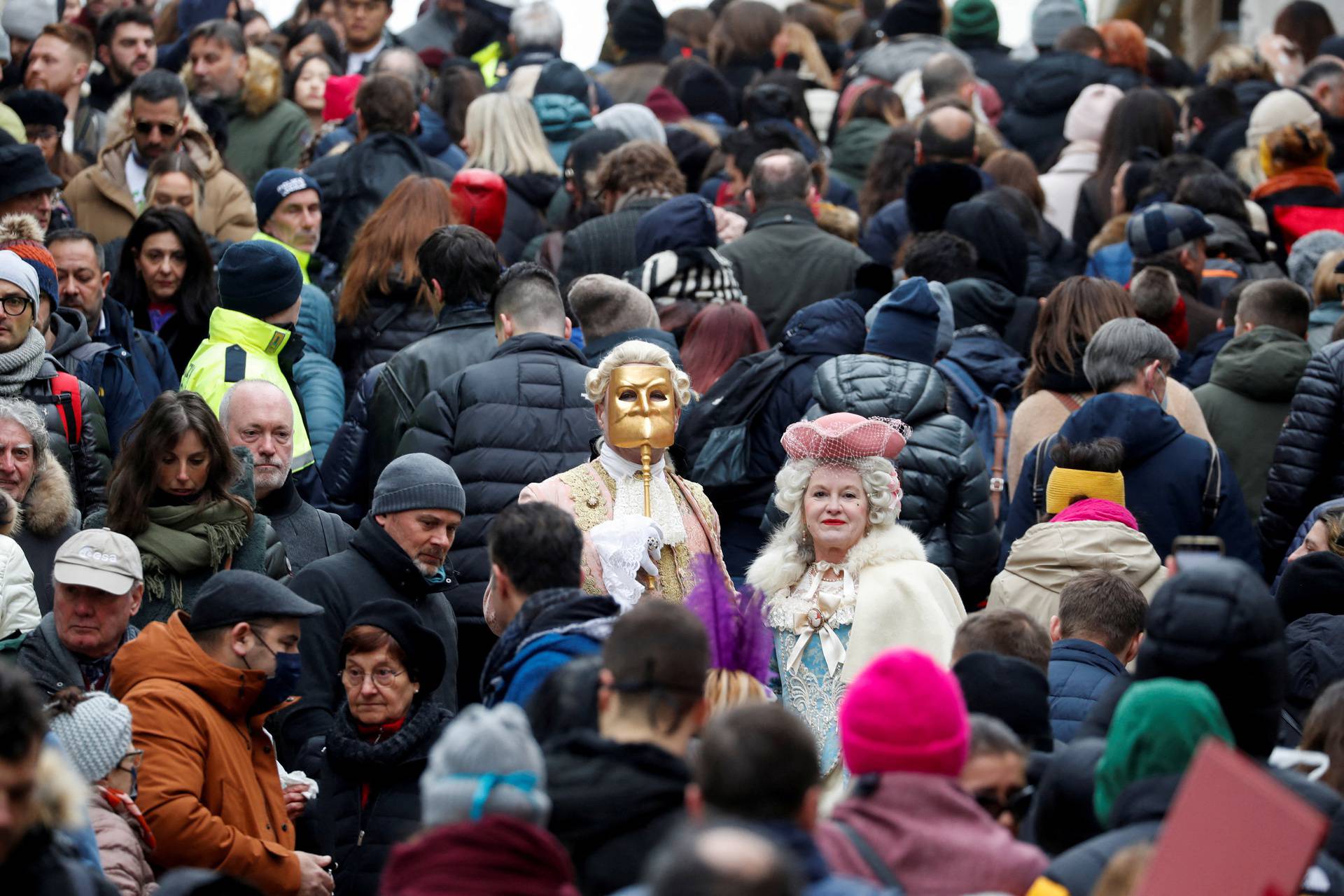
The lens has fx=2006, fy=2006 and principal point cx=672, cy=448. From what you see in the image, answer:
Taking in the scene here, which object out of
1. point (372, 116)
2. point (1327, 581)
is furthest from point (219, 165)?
point (1327, 581)

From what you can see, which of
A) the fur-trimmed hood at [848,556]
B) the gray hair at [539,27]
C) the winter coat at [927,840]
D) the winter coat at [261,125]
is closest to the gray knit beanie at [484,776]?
the winter coat at [927,840]

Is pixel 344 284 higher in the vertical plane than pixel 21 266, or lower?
lower

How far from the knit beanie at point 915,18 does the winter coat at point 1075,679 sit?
8923 millimetres

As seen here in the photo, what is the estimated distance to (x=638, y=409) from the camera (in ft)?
19.6

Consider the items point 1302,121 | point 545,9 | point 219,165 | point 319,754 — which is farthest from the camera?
point 545,9

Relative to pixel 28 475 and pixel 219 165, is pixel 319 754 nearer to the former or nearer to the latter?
pixel 28 475

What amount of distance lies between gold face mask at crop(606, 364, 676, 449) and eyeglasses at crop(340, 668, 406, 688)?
985mm

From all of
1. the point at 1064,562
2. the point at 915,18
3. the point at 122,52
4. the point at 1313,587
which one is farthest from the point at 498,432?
the point at 915,18

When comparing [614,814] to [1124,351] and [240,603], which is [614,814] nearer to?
[240,603]

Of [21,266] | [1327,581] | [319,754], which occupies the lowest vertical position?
[319,754]

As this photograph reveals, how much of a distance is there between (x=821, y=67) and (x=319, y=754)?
911cm

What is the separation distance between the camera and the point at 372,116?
9.77m

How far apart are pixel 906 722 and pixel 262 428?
11.4 ft

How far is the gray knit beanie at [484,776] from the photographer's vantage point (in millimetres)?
3408
